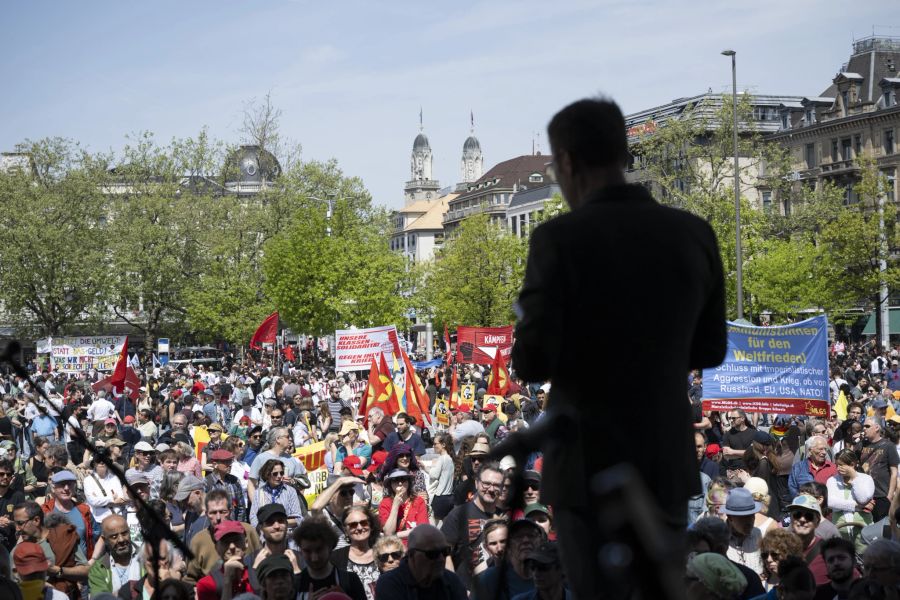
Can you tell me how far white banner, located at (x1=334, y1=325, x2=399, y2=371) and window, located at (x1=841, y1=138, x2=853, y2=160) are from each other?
60.3 metres

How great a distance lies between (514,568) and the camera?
5586 mm

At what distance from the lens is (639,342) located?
8.79 feet

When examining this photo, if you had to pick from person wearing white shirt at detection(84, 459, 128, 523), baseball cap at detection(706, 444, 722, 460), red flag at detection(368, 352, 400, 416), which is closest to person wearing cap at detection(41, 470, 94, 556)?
person wearing white shirt at detection(84, 459, 128, 523)

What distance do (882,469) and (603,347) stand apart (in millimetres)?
9889

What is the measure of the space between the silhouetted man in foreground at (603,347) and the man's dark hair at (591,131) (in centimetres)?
12

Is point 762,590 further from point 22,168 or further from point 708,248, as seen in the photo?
point 22,168

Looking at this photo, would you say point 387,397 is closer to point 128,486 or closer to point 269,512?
point 269,512

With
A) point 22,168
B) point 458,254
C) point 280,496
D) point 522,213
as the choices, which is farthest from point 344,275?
point 522,213

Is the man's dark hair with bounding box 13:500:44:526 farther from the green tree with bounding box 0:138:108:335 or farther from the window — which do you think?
the window

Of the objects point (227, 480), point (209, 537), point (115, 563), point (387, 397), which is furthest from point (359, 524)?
point (387, 397)

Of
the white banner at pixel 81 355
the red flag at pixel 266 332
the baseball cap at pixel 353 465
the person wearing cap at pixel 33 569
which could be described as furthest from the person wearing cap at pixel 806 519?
the white banner at pixel 81 355

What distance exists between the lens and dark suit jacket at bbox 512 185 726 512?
2623mm

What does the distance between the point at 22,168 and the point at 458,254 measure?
76.8 ft

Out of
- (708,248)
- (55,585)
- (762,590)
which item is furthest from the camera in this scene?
(55,585)
